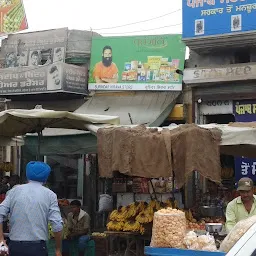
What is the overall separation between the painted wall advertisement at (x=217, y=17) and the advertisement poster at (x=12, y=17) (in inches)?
269

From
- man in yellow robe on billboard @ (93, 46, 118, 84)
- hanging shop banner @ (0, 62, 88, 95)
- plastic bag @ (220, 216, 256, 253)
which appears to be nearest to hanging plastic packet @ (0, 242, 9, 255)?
plastic bag @ (220, 216, 256, 253)

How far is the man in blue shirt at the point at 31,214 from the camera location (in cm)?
527

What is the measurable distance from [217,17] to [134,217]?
670 cm

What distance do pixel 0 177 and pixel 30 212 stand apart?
10650 millimetres

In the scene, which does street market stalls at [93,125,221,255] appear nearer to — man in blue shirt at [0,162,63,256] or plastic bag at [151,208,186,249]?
plastic bag at [151,208,186,249]

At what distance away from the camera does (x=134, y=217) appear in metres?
7.98

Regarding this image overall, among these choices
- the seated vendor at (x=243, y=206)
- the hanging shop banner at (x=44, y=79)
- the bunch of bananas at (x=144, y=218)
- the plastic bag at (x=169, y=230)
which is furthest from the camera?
the hanging shop banner at (x=44, y=79)

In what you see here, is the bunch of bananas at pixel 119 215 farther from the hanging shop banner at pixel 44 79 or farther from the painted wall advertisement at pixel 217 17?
the hanging shop banner at pixel 44 79

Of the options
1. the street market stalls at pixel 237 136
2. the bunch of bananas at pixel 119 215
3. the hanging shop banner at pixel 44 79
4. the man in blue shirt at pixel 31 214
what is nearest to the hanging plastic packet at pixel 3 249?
the man in blue shirt at pixel 31 214

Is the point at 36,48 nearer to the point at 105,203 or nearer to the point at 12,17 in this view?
the point at 12,17

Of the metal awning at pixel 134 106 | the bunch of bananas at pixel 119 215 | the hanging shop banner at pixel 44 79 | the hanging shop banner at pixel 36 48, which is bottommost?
the bunch of bananas at pixel 119 215

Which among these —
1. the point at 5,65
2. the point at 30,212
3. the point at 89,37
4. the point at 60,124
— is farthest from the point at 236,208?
the point at 5,65

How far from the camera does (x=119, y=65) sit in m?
14.5

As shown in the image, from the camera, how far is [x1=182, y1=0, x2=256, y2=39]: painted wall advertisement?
12352 mm
